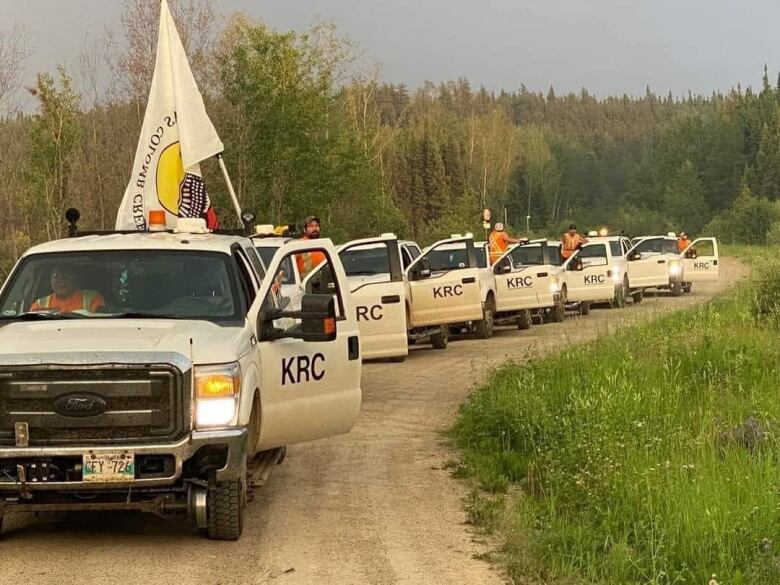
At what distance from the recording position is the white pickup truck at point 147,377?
23.0 feet

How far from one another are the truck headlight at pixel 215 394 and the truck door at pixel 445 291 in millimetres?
12717

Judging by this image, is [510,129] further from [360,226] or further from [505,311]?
[505,311]

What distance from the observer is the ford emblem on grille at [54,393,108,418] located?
701 cm

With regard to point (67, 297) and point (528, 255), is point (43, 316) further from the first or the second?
point (528, 255)

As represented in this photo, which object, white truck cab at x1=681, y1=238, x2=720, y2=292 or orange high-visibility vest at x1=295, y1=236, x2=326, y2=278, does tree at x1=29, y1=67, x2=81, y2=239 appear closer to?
orange high-visibility vest at x1=295, y1=236, x2=326, y2=278

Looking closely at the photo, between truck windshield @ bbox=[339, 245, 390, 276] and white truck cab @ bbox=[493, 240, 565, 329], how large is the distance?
18.6 ft

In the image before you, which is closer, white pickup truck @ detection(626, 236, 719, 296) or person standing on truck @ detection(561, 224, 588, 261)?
person standing on truck @ detection(561, 224, 588, 261)

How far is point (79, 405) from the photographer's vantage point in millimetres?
7012

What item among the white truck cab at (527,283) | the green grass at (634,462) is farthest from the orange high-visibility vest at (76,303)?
the white truck cab at (527,283)

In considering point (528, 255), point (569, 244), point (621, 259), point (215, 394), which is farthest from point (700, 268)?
point (215, 394)

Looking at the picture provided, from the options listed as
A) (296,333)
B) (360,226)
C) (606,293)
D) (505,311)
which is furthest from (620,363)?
(360,226)

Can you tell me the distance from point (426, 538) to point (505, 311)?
1735 centimetres

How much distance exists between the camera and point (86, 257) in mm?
8578

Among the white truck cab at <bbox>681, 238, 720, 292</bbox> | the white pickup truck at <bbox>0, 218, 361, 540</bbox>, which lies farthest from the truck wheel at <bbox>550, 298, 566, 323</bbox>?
the white pickup truck at <bbox>0, 218, 361, 540</bbox>
